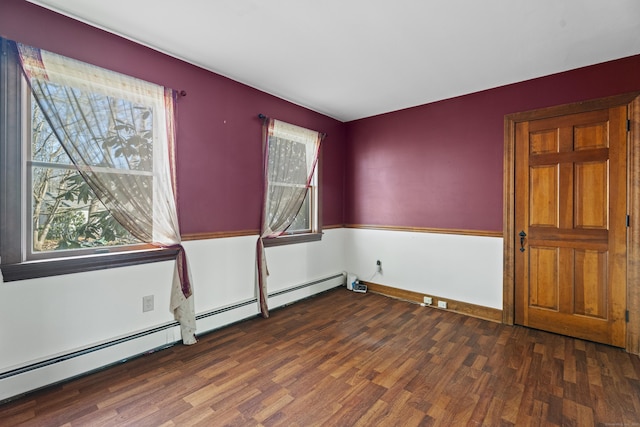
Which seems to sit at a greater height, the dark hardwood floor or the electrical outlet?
the electrical outlet

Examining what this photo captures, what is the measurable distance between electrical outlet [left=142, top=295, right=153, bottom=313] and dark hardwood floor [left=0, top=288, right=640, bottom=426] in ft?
1.26

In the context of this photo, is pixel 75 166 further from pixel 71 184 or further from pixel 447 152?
pixel 447 152

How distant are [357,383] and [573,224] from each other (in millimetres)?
2559

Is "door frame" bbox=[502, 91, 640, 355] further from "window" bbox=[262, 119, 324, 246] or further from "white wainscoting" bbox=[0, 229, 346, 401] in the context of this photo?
"white wainscoting" bbox=[0, 229, 346, 401]

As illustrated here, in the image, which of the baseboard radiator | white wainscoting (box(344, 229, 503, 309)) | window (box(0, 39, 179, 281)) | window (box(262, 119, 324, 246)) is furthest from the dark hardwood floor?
window (box(262, 119, 324, 246))

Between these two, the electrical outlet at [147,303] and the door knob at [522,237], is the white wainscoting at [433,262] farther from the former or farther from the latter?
the electrical outlet at [147,303]

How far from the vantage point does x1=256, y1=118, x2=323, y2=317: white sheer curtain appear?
3361 mm

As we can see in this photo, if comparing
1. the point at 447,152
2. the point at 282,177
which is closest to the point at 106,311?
the point at 282,177

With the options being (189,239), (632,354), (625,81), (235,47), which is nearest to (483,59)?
(625,81)

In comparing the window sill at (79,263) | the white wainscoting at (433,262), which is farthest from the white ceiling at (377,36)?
the white wainscoting at (433,262)

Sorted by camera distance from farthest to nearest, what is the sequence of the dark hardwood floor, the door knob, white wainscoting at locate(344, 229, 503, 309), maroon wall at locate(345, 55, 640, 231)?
1. white wainscoting at locate(344, 229, 503, 309)
2. the door knob
3. maroon wall at locate(345, 55, 640, 231)
4. the dark hardwood floor

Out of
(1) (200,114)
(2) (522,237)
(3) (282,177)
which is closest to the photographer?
(1) (200,114)

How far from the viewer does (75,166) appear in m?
2.10

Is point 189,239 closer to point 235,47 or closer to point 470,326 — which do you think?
point 235,47
